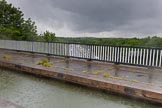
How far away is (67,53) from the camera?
956cm

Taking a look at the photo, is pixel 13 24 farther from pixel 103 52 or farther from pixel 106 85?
pixel 106 85

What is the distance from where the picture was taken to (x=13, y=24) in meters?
18.8

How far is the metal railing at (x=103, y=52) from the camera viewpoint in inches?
269

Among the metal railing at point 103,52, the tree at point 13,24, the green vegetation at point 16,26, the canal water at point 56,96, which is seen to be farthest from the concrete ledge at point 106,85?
the tree at point 13,24

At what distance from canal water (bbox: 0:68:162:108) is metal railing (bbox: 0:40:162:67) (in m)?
2.55

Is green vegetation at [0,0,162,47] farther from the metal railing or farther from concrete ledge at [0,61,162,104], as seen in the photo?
concrete ledge at [0,61,162,104]

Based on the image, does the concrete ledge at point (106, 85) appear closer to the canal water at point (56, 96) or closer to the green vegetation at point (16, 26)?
the canal water at point (56, 96)

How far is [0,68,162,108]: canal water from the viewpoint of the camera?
449 centimetres

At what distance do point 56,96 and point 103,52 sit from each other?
367 cm

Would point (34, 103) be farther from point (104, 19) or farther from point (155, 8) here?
point (104, 19)

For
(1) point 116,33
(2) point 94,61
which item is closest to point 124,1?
(1) point 116,33

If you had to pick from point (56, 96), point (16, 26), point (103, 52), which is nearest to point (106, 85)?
point (56, 96)

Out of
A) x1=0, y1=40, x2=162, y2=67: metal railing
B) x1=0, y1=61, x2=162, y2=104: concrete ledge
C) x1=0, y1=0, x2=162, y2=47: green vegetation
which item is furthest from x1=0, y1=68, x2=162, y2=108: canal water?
x1=0, y1=0, x2=162, y2=47: green vegetation

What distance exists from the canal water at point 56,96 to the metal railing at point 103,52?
2.55m
